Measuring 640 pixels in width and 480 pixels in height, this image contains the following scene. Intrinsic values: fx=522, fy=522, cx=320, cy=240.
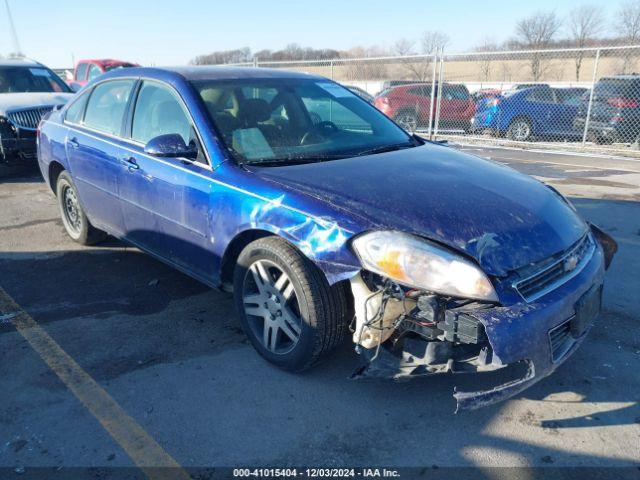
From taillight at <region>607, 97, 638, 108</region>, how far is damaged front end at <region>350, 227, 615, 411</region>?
11217 mm

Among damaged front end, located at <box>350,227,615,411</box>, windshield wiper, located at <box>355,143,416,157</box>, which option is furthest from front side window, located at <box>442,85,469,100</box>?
damaged front end, located at <box>350,227,615,411</box>

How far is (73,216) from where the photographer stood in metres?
5.41

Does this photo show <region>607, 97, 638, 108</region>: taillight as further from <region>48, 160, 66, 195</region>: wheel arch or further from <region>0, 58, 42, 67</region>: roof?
<region>0, 58, 42, 67</region>: roof

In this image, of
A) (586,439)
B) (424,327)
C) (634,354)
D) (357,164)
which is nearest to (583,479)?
(586,439)

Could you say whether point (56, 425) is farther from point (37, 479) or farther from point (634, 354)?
point (634, 354)

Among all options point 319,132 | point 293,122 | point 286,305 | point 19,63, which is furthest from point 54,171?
point 19,63

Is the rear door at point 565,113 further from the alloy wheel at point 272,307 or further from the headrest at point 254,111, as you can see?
the alloy wheel at point 272,307

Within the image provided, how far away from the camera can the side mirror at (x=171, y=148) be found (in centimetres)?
332

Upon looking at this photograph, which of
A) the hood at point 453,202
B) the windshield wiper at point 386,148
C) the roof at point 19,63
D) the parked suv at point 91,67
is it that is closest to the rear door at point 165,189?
the hood at point 453,202

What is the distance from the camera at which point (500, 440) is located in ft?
8.40

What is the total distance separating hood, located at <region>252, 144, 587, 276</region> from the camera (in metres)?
2.55

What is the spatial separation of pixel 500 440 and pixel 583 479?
0.39 m

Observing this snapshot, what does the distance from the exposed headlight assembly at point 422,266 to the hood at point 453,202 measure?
0.06 metres

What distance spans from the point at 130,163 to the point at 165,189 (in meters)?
0.55
